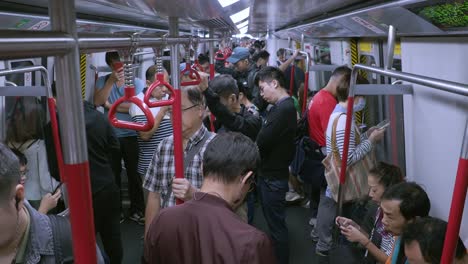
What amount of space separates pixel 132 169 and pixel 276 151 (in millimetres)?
1961

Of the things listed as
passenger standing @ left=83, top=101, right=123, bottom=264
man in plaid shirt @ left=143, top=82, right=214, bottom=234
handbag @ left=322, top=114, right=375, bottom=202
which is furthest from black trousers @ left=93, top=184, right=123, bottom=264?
handbag @ left=322, top=114, right=375, bottom=202

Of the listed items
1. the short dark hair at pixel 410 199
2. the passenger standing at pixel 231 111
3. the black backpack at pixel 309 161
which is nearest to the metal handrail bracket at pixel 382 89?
the short dark hair at pixel 410 199

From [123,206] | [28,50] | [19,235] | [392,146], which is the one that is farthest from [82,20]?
[123,206]

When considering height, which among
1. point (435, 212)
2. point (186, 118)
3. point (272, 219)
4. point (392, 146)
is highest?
point (186, 118)

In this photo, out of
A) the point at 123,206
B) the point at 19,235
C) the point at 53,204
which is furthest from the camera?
the point at 123,206

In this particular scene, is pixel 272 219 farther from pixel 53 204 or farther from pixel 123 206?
pixel 123 206

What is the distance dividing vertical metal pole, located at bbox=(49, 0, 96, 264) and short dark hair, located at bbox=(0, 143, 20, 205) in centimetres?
38

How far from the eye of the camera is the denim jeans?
12.5 ft

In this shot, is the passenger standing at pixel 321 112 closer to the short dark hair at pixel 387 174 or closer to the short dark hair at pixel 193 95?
the short dark hair at pixel 387 174

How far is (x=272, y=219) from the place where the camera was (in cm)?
386

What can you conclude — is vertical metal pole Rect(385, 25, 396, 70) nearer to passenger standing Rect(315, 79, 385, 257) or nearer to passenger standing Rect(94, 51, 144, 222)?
passenger standing Rect(315, 79, 385, 257)

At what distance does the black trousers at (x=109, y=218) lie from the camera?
3445 mm

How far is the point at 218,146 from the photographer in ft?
6.16

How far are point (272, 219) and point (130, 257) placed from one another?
4.71 feet
